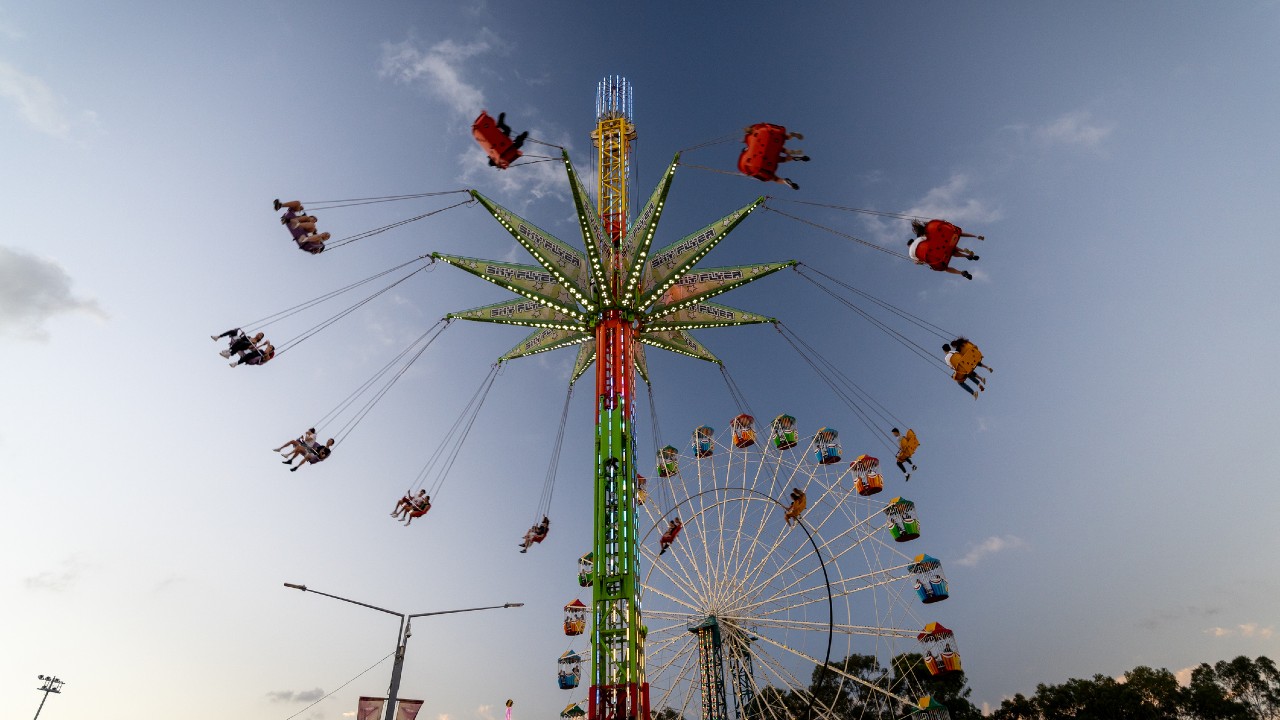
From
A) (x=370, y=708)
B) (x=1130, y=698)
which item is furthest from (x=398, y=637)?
(x=1130, y=698)

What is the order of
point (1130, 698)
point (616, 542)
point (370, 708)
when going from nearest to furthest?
point (370, 708)
point (616, 542)
point (1130, 698)

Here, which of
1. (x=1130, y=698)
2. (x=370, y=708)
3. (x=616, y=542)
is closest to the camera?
(x=370, y=708)

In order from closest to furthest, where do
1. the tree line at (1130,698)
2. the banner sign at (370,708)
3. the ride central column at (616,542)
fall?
the banner sign at (370,708) → the ride central column at (616,542) → the tree line at (1130,698)

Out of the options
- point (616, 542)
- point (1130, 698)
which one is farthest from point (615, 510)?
point (1130, 698)

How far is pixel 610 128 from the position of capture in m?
37.3

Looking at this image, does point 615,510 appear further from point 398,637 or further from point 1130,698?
point 1130,698

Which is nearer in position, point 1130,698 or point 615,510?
point 615,510

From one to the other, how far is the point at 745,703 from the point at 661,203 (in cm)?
2793

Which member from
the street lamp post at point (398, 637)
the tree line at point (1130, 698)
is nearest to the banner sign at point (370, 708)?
the street lamp post at point (398, 637)

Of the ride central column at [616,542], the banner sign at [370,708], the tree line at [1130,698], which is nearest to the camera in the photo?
the banner sign at [370,708]

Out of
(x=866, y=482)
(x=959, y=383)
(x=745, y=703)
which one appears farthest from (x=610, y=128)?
(x=745, y=703)

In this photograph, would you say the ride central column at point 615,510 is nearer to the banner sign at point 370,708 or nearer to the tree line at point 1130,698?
the banner sign at point 370,708

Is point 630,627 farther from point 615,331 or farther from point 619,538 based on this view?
point 615,331

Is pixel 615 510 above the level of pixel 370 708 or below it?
above
